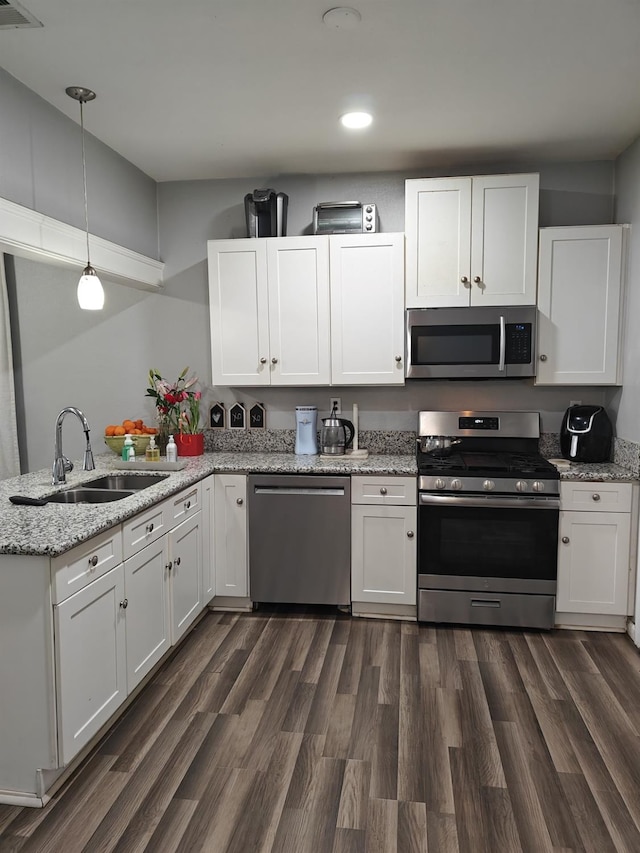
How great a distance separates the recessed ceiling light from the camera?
9.53ft

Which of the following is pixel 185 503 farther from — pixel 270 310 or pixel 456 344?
pixel 456 344

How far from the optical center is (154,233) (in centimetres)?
395

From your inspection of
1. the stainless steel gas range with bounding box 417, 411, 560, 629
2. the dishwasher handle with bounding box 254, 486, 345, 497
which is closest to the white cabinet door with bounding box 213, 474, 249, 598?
the dishwasher handle with bounding box 254, 486, 345, 497

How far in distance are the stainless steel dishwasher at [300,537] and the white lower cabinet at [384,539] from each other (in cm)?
6

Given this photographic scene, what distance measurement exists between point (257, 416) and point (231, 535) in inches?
34.1

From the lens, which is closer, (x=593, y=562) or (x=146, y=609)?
(x=146, y=609)

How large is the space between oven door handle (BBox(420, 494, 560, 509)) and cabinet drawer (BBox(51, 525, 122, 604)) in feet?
5.46

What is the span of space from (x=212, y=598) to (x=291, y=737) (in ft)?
4.44

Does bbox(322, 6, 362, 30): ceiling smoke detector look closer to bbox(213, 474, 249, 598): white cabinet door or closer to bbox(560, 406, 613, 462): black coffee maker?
bbox(213, 474, 249, 598): white cabinet door

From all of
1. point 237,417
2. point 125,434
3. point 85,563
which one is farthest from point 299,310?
point 85,563

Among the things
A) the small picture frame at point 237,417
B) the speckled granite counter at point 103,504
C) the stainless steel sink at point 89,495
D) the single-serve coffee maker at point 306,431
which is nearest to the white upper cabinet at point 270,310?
the single-serve coffee maker at point 306,431

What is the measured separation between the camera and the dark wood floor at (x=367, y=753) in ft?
6.05

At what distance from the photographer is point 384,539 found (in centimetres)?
336

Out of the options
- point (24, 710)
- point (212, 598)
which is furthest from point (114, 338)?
point (24, 710)
